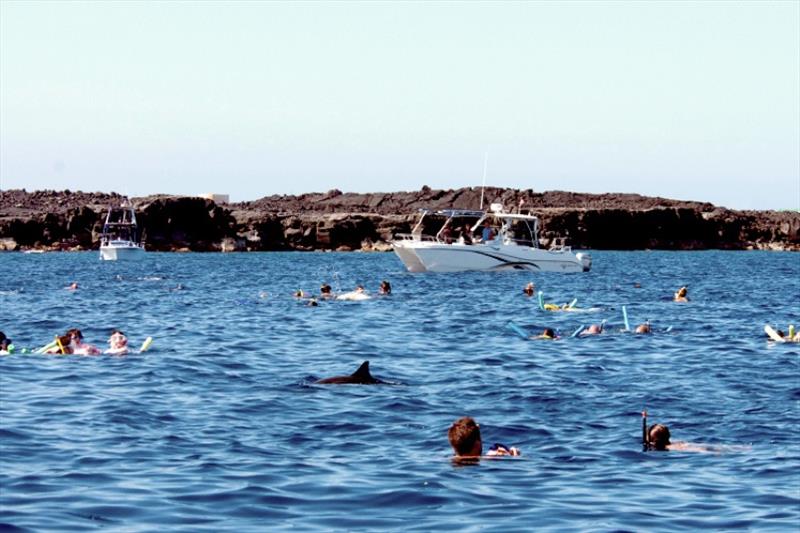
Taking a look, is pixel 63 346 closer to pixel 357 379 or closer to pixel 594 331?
pixel 357 379

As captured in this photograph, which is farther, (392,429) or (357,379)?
(357,379)

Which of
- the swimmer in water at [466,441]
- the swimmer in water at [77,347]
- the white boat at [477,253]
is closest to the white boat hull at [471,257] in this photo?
the white boat at [477,253]

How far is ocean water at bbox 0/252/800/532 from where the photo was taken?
40.5 ft

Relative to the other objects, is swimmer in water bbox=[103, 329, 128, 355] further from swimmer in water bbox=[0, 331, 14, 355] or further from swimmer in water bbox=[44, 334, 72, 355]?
swimmer in water bbox=[0, 331, 14, 355]

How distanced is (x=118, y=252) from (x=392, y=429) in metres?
118

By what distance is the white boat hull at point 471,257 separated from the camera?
79.1 m

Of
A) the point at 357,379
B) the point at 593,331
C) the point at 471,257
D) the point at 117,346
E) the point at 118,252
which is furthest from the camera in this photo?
the point at 118,252

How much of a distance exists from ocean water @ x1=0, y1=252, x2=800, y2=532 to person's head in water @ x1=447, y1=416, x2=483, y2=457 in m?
0.30

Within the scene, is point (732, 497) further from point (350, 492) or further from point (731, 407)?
point (731, 407)

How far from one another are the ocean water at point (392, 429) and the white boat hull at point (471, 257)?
3999cm

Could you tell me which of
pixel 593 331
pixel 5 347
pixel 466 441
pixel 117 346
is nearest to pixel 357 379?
pixel 117 346

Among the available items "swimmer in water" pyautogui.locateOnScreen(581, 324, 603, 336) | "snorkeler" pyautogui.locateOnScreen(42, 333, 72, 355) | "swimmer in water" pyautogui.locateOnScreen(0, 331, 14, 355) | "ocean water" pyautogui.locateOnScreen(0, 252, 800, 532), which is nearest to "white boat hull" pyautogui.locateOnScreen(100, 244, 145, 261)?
"ocean water" pyautogui.locateOnScreen(0, 252, 800, 532)

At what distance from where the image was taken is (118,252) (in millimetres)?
132000

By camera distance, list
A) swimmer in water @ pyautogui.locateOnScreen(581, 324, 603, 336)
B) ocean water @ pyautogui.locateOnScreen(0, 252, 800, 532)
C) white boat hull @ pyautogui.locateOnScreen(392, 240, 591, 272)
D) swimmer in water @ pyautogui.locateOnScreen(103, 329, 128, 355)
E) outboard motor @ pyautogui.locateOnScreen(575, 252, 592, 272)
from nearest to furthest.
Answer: ocean water @ pyautogui.locateOnScreen(0, 252, 800, 532) < swimmer in water @ pyautogui.locateOnScreen(103, 329, 128, 355) < swimmer in water @ pyautogui.locateOnScreen(581, 324, 603, 336) < white boat hull @ pyautogui.locateOnScreen(392, 240, 591, 272) < outboard motor @ pyautogui.locateOnScreen(575, 252, 592, 272)
